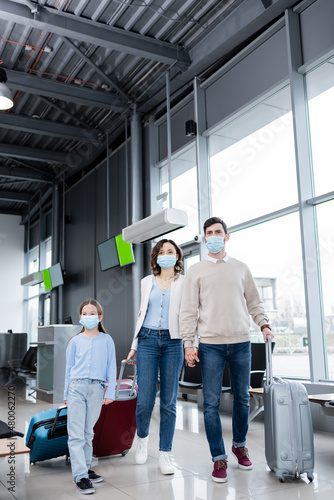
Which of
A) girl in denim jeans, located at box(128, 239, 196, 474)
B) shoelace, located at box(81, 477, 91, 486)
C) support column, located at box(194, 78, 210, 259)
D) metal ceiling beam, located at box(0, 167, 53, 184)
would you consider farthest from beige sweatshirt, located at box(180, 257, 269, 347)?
metal ceiling beam, located at box(0, 167, 53, 184)

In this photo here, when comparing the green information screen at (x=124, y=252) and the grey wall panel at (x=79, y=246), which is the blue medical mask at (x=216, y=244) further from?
the grey wall panel at (x=79, y=246)

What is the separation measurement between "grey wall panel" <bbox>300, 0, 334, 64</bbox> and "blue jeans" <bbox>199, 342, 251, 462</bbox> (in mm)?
3603

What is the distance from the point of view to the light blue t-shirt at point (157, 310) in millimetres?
3045

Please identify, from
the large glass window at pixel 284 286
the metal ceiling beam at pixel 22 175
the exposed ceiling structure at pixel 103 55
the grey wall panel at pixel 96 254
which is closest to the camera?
the large glass window at pixel 284 286

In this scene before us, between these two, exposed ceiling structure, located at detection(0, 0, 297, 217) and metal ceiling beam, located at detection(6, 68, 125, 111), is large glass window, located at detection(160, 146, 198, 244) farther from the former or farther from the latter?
metal ceiling beam, located at detection(6, 68, 125, 111)

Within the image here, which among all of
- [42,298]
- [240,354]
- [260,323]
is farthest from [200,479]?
[42,298]

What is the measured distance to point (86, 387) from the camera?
8.95 feet

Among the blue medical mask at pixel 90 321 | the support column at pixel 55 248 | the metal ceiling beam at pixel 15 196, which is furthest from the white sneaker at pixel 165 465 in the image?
the metal ceiling beam at pixel 15 196

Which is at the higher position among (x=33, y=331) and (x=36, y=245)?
(x=36, y=245)

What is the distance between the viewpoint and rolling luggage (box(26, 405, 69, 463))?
3.07m

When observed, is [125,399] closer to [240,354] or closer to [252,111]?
[240,354]

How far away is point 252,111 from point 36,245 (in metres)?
9.81

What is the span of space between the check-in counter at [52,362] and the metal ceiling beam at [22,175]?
5695 millimetres

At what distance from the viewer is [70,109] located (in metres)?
9.01
